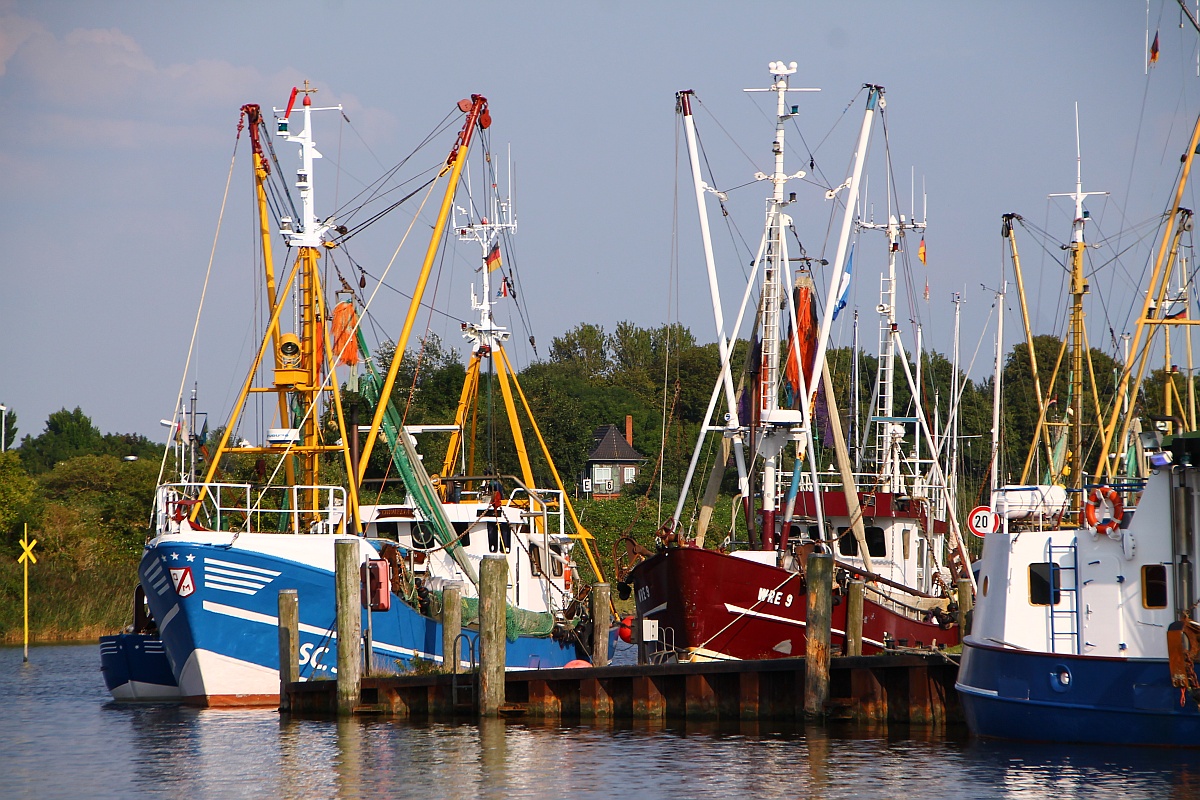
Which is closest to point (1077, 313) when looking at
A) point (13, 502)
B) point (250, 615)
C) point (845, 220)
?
point (845, 220)

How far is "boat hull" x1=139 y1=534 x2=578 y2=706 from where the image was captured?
25406mm

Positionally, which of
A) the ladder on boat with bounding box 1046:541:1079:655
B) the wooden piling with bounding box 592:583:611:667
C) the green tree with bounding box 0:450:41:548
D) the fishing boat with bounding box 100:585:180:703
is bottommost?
the fishing boat with bounding box 100:585:180:703

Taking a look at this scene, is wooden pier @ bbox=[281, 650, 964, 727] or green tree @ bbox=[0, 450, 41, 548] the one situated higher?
green tree @ bbox=[0, 450, 41, 548]

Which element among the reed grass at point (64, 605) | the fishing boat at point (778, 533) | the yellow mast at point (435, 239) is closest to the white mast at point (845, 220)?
the fishing boat at point (778, 533)

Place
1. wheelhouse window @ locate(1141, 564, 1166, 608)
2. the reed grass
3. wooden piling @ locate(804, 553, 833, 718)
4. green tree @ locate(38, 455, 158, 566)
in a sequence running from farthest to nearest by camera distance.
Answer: green tree @ locate(38, 455, 158, 566) → the reed grass → wooden piling @ locate(804, 553, 833, 718) → wheelhouse window @ locate(1141, 564, 1166, 608)

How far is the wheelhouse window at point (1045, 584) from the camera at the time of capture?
18.2m

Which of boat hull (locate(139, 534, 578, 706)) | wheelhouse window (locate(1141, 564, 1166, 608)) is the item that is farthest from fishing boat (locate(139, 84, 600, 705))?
wheelhouse window (locate(1141, 564, 1166, 608))

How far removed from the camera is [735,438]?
26.9 m

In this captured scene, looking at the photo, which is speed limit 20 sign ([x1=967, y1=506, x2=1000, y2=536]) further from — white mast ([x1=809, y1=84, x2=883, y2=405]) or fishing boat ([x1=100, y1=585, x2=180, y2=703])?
fishing boat ([x1=100, y1=585, x2=180, y2=703])

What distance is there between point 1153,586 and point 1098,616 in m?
0.75

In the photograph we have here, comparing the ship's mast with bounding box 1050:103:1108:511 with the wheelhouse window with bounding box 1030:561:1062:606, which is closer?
the wheelhouse window with bounding box 1030:561:1062:606

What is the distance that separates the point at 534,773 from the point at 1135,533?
320 inches

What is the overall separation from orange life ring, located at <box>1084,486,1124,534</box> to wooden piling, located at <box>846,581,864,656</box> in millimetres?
4869

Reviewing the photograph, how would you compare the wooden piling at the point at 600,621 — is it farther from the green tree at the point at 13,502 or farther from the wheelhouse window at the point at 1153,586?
Result: the green tree at the point at 13,502
